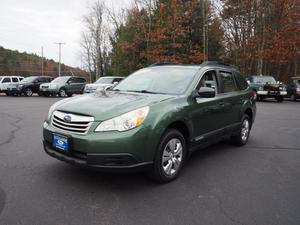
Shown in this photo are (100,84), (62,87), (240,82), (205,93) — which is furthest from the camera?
(62,87)

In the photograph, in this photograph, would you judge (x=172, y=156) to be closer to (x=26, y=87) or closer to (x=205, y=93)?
(x=205, y=93)

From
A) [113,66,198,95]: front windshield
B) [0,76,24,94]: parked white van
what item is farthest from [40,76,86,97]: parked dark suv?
[113,66,198,95]: front windshield

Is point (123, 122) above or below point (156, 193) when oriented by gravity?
above

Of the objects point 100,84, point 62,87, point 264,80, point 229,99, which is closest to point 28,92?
point 62,87

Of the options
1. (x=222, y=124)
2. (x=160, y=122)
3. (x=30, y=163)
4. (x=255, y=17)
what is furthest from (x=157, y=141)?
(x=255, y=17)

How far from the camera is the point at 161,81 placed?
4.67 m

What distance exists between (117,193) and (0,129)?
558cm

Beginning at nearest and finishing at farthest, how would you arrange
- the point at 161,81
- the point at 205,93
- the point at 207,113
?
the point at 205,93 < the point at 207,113 < the point at 161,81

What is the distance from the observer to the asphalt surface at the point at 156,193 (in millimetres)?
2920

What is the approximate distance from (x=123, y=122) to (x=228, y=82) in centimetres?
306

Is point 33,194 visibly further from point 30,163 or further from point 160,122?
point 160,122

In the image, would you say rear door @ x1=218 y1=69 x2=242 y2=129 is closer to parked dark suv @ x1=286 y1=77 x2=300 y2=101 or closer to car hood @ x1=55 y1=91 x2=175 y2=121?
car hood @ x1=55 y1=91 x2=175 y2=121

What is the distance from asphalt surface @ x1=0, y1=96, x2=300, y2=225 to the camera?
9.58ft

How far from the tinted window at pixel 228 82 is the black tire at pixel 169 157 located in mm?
1861
